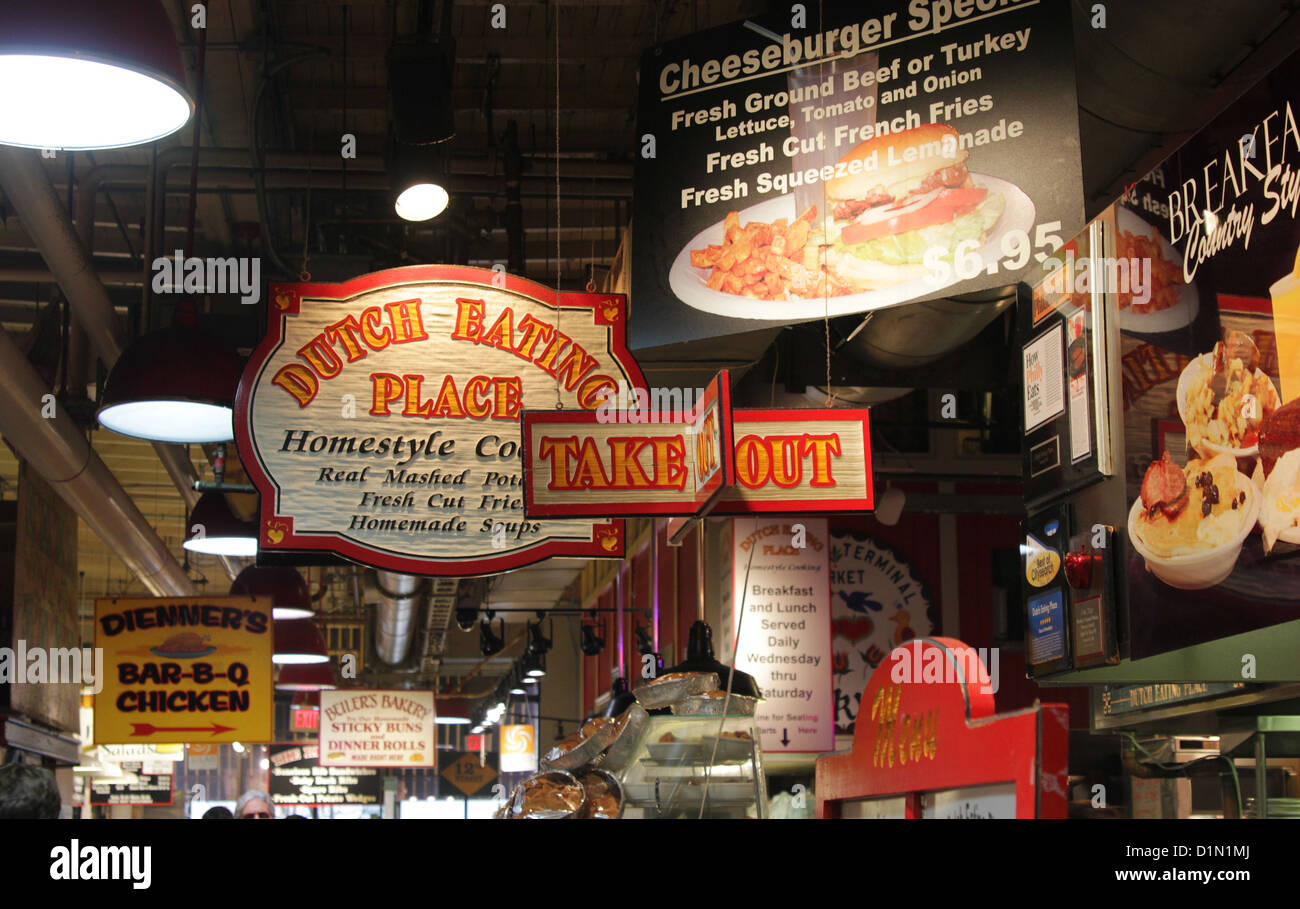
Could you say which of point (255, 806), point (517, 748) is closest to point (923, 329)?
point (255, 806)

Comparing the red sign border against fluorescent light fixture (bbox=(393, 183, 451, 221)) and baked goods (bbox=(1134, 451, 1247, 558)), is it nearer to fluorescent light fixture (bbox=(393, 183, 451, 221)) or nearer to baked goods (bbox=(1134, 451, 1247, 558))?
baked goods (bbox=(1134, 451, 1247, 558))

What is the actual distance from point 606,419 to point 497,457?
2.70ft

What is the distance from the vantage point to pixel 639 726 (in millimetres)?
5477

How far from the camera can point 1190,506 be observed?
13.6 feet

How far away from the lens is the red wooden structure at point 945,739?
2.97 m

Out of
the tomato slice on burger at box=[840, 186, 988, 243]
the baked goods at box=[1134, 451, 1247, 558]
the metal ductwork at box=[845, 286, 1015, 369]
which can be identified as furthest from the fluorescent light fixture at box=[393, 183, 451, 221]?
the baked goods at box=[1134, 451, 1247, 558]

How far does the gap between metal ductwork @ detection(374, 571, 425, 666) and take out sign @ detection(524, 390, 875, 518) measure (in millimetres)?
8613

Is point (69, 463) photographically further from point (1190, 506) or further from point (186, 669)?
point (1190, 506)

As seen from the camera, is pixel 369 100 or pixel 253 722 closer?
pixel 369 100

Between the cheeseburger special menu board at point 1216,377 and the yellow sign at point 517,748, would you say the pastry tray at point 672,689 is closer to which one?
the cheeseburger special menu board at point 1216,377

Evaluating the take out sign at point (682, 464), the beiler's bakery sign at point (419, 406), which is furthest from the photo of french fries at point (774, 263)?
the take out sign at point (682, 464)

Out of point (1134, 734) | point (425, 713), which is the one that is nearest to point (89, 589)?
point (425, 713)

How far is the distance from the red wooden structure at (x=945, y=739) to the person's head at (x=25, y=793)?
2.21 m
